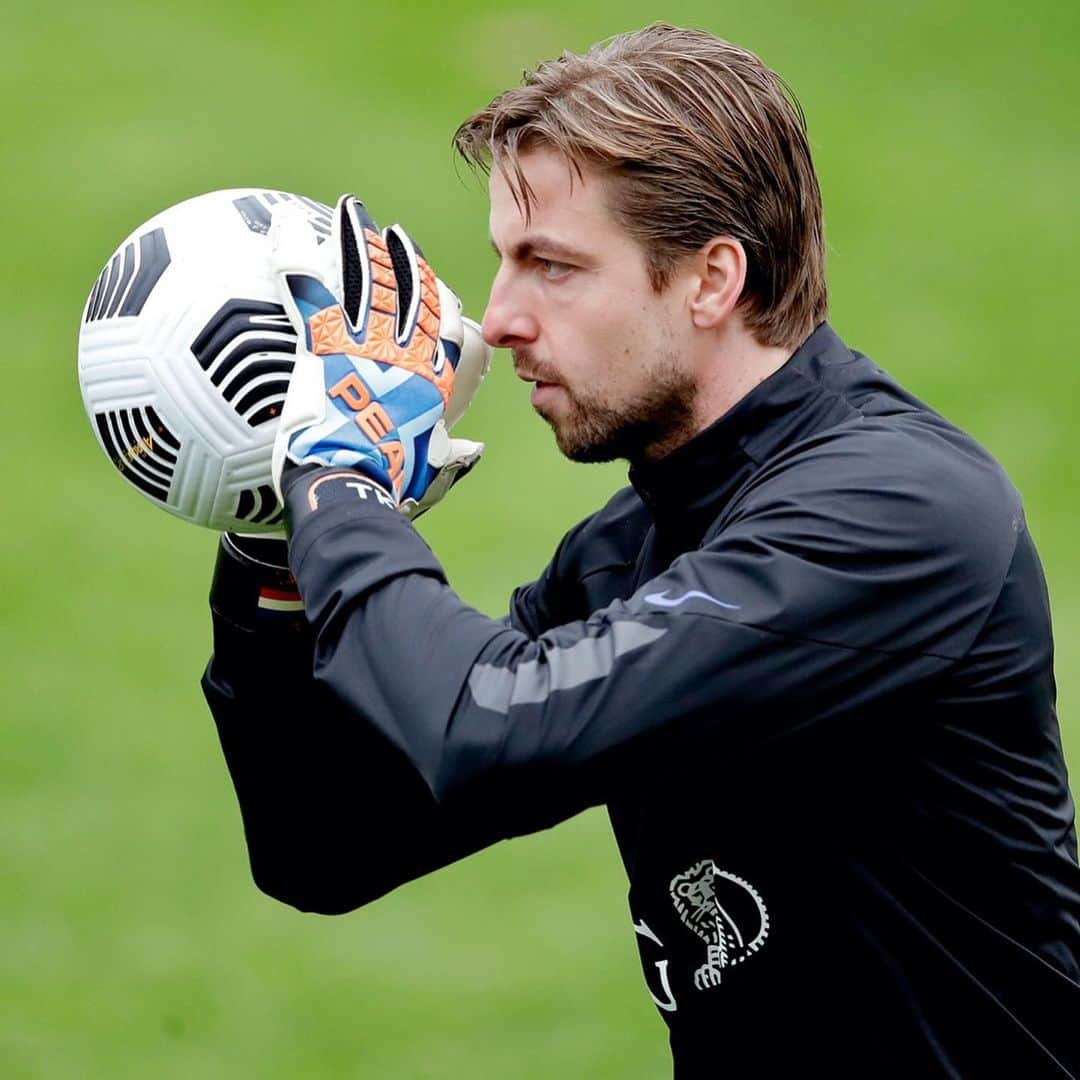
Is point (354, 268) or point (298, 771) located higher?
point (354, 268)

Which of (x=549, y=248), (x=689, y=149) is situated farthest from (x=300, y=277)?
(x=689, y=149)

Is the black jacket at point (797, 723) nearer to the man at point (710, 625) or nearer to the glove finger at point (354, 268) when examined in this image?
the man at point (710, 625)

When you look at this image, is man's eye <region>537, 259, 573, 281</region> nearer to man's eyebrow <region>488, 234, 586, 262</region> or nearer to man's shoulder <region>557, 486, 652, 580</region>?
man's eyebrow <region>488, 234, 586, 262</region>

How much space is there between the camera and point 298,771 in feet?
12.3

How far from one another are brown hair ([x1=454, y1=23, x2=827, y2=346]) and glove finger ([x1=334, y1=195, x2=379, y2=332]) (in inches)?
11.4

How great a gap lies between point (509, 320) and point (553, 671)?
0.76 m

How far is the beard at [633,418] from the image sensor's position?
3369 mm

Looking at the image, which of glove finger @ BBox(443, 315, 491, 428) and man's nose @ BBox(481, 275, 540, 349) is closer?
man's nose @ BBox(481, 275, 540, 349)

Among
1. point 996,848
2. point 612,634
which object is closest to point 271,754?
point 612,634

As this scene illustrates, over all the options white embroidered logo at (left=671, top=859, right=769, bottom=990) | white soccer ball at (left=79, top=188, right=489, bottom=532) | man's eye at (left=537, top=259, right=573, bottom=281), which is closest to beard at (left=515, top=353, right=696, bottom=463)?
man's eye at (left=537, top=259, right=573, bottom=281)

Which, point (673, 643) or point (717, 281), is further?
point (717, 281)

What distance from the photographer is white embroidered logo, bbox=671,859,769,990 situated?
3137 mm

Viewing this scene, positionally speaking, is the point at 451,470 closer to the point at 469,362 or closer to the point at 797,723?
the point at 469,362

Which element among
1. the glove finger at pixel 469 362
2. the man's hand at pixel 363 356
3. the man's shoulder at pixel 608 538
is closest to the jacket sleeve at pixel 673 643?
the man's hand at pixel 363 356
